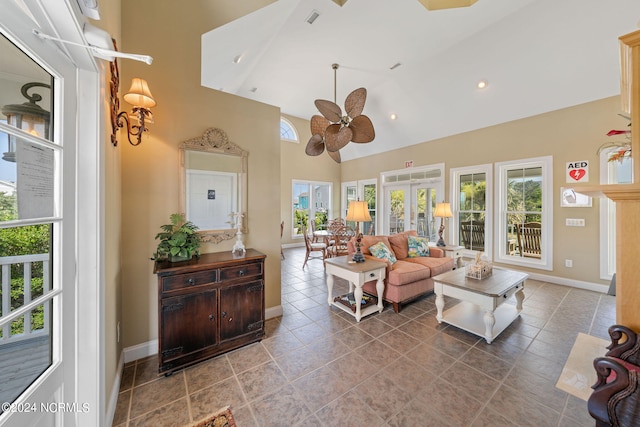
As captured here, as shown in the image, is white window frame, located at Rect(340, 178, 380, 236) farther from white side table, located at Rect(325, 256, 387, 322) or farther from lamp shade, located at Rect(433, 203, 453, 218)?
white side table, located at Rect(325, 256, 387, 322)

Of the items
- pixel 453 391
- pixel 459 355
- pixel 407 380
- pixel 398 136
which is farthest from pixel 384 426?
pixel 398 136

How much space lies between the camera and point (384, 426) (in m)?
1.51

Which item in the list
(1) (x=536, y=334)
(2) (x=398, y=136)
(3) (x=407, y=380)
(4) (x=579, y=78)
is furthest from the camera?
(2) (x=398, y=136)

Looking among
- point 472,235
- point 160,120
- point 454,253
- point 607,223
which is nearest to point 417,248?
point 454,253

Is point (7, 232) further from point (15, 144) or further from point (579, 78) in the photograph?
point (579, 78)

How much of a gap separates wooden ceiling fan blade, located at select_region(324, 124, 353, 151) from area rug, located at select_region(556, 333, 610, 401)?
315 centimetres

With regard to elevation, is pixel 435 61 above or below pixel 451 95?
above

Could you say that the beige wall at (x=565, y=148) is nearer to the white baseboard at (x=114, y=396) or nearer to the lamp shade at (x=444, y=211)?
the lamp shade at (x=444, y=211)

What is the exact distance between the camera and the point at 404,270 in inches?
126

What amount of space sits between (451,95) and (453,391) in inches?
206

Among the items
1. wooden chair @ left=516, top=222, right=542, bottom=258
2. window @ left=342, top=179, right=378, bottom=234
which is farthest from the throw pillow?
window @ left=342, top=179, right=378, bottom=234

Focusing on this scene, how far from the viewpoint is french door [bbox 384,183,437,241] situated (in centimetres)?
623

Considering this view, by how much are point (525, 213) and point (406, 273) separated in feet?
11.3

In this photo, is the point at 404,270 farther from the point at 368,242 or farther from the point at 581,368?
the point at 581,368
